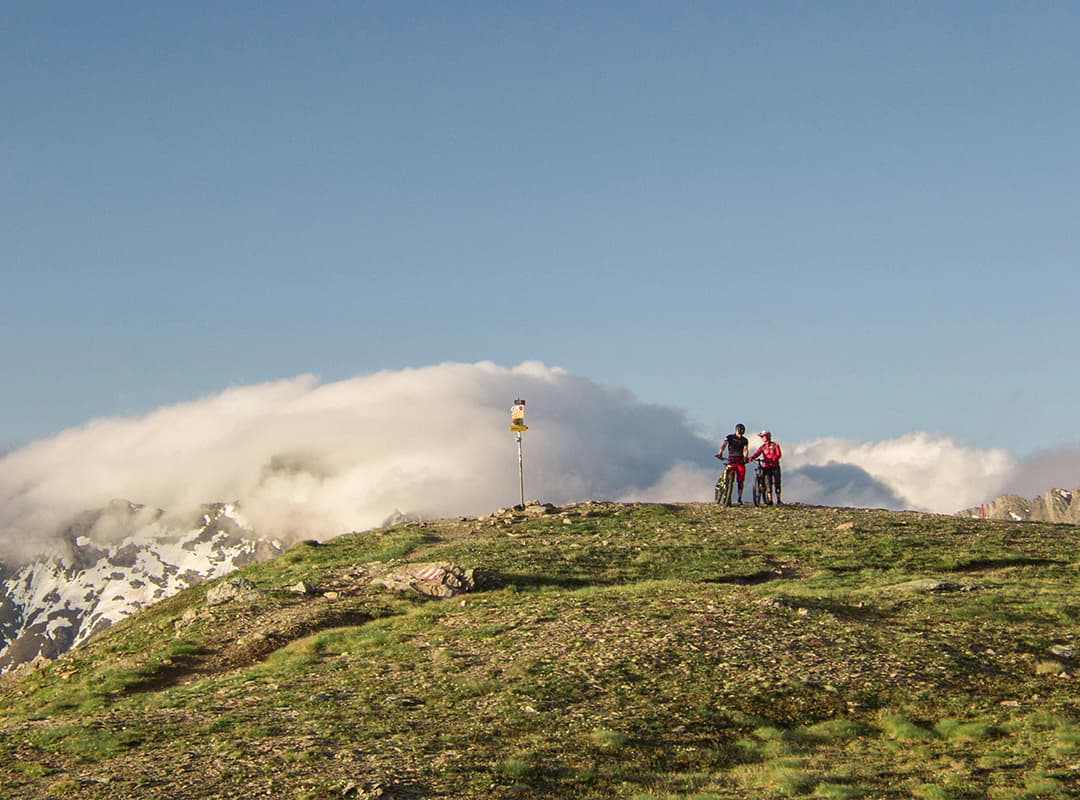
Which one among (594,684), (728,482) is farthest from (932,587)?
(728,482)

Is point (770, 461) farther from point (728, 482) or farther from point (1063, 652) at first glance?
point (1063, 652)

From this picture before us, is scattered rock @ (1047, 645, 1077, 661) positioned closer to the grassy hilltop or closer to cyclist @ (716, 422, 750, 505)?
the grassy hilltop

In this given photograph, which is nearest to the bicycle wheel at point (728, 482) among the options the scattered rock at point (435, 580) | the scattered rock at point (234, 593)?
the scattered rock at point (435, 580)

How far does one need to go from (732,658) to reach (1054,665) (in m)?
8.10

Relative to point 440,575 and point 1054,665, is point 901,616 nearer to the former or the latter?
point 1054,665

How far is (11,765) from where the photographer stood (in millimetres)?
21875

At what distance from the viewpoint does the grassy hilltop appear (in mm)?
21094

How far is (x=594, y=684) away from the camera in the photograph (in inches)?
1064

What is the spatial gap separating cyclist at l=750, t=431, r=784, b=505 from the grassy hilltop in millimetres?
8835

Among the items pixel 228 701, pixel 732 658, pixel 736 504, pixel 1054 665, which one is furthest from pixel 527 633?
pixel 736 504

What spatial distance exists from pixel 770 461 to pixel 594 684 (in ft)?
98.7

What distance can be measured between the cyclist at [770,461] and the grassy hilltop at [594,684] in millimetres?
8835

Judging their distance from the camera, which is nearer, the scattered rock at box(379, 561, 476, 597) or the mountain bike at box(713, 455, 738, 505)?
the scattered rock at box(379, 561, 476, 597)

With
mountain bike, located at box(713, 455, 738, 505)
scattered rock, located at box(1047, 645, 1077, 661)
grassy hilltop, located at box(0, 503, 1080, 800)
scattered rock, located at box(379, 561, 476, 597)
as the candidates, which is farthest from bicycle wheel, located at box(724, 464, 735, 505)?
scattered rock, located at box(1047, 645, 1077, 661)
